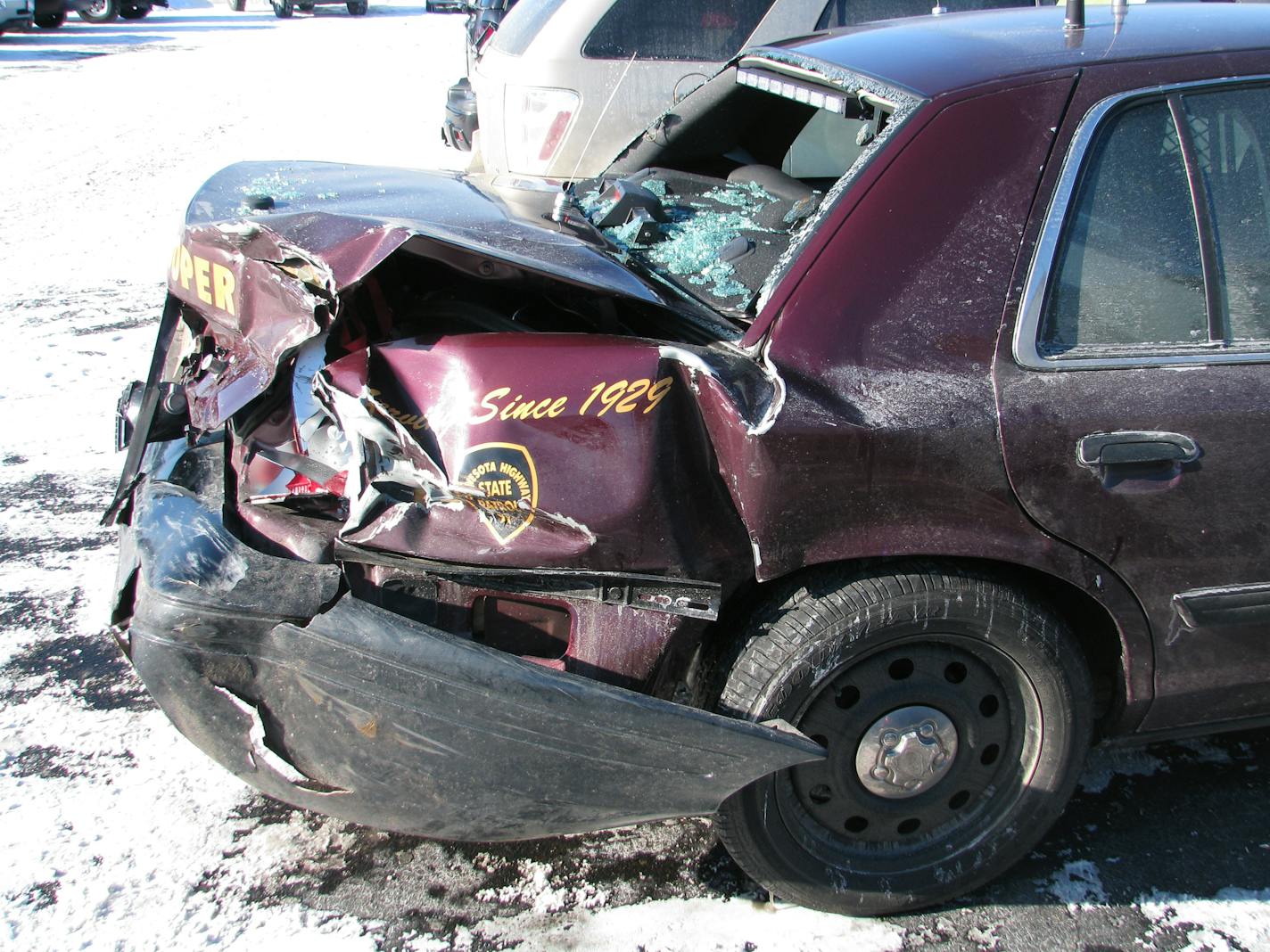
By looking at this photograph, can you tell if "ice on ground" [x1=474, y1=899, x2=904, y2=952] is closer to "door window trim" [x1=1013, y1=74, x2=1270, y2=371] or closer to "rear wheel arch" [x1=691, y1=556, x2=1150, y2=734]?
"rear wheel arch" [x1=691, y1=556, x2=1150, y2=734]

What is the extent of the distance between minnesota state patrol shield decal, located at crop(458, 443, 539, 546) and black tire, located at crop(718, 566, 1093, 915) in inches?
20.5

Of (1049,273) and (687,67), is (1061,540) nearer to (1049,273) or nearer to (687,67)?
(1049,273)

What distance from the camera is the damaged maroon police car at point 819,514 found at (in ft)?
6.70

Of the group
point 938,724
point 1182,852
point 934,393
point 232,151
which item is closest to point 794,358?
point 934,393

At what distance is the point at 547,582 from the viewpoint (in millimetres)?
2088

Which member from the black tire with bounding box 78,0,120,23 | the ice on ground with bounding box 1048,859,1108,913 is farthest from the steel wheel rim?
the black tire with bounding box 78,0,120,23

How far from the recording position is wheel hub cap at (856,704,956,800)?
2.28m

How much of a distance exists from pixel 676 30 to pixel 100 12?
2302 cm

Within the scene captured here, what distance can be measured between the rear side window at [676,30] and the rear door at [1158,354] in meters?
3.86

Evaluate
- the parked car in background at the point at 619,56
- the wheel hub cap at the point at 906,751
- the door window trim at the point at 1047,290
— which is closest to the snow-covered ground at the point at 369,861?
the wheel hub cap at the point at 906,751

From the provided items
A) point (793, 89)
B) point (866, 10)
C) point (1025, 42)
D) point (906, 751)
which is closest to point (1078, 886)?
point (906, 751)

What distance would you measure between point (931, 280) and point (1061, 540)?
56cm

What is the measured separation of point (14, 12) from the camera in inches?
783

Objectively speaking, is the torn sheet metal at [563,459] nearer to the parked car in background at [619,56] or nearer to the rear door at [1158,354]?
the rear door at [1158,354]
